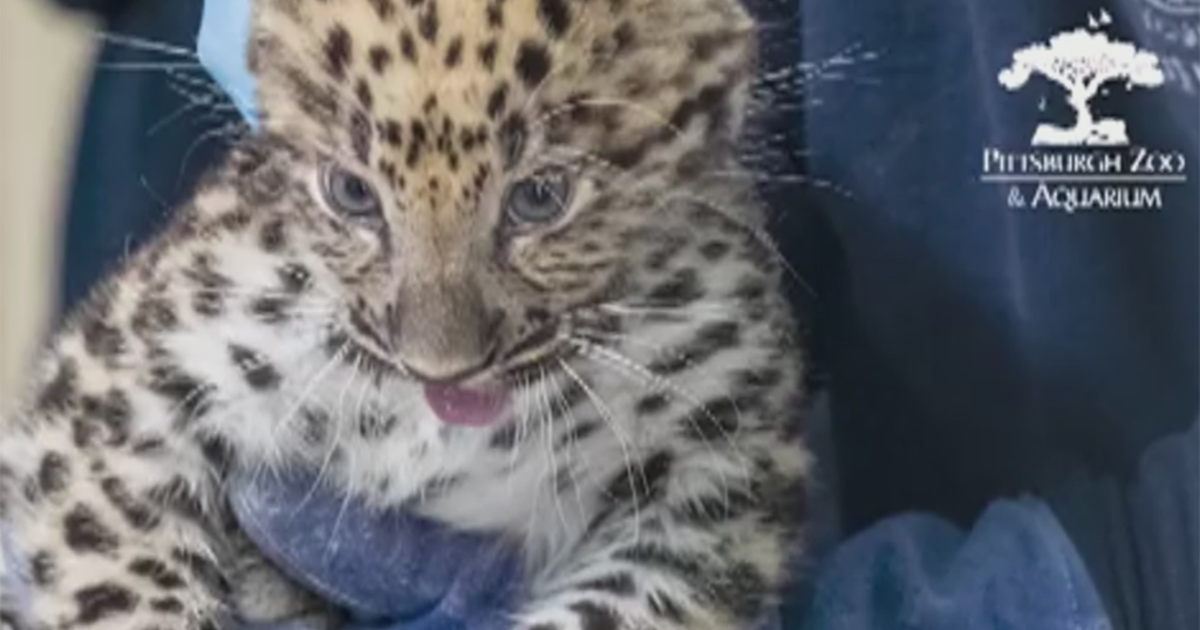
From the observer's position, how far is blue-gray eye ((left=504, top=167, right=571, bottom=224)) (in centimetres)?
70

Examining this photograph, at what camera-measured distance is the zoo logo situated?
32.5 inches

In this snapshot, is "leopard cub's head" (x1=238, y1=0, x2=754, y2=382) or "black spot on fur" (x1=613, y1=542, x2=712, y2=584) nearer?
"leopard cub's head" (x1=238, y1=0, x2=754, y2=382)

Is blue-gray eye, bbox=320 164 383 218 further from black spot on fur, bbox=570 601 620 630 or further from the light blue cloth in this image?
black spot on fur, bbox=570 601 620 630

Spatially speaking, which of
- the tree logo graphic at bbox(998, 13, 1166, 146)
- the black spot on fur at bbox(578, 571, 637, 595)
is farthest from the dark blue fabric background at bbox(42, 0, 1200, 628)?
the black spot on fur at bbox(578, 571, 637, 595)

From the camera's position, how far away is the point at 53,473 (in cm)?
83

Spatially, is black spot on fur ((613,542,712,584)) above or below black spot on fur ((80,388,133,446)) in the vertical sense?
below

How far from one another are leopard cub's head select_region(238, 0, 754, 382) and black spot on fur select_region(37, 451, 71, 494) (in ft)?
0.50

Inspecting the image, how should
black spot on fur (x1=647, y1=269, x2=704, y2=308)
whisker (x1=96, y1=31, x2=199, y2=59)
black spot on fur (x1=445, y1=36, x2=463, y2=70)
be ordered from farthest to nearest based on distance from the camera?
1. whisker (x1=96, y1=31, x2=199, y2=59)
2. black spot on fur (x1=647, y1=269, x2=704, y2=308)
3. black spot on fur (x1=445, y1=36, x2=463, y2=70)

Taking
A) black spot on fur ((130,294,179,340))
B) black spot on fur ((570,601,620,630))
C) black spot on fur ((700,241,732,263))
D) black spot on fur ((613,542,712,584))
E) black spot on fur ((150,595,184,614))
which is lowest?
black spot on fur ((150,595,184,614))

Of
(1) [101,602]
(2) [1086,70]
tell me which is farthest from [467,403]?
(2) [1086,70]

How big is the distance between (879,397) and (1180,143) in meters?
0.15

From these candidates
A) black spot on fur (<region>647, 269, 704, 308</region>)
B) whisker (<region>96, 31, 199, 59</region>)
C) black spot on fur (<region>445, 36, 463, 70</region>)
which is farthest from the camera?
whisker (<region>96, 31, 199, 59</region>)

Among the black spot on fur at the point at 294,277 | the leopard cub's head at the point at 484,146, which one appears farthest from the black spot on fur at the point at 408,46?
the black spot on fur at the point at 294,277

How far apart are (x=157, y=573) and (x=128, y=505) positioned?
0.03m
